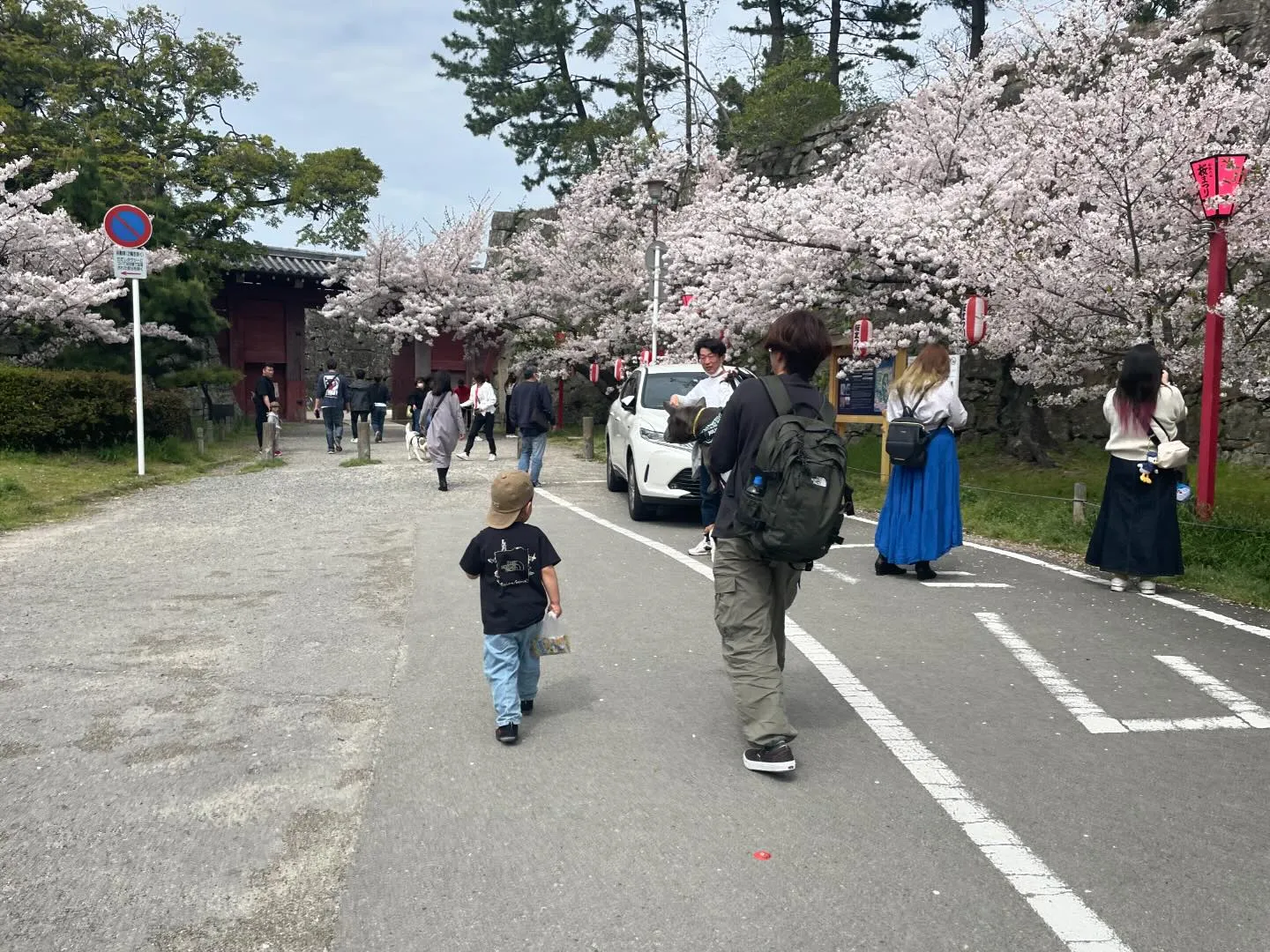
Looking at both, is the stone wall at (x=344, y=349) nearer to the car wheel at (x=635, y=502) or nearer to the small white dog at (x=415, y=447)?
the small white dog at (x=415, y=447)

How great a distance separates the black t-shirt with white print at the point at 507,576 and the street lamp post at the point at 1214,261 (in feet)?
23.2

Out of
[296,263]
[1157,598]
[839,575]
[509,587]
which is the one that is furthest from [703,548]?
[296,263]

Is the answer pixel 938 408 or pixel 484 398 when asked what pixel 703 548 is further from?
pixel 484 398

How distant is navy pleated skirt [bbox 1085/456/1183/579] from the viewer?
7242mm

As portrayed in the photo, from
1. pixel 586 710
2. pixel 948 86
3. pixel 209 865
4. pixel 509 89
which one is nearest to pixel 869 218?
pixel 948 86

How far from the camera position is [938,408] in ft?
24.4

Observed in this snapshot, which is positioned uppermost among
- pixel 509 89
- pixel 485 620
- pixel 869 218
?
pixel 509 89

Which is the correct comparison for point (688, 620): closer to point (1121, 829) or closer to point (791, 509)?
point (791, 509)

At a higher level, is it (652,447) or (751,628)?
(652,447)

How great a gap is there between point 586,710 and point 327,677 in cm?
134

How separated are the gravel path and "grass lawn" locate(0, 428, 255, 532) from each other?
1.44 m

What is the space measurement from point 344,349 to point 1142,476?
Answer: 3756 centimetres

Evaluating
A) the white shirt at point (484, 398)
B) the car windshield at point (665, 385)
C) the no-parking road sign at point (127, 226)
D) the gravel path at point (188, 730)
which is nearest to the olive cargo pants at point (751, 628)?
the gravel path at point (188, 730)

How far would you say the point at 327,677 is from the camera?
195 inches
